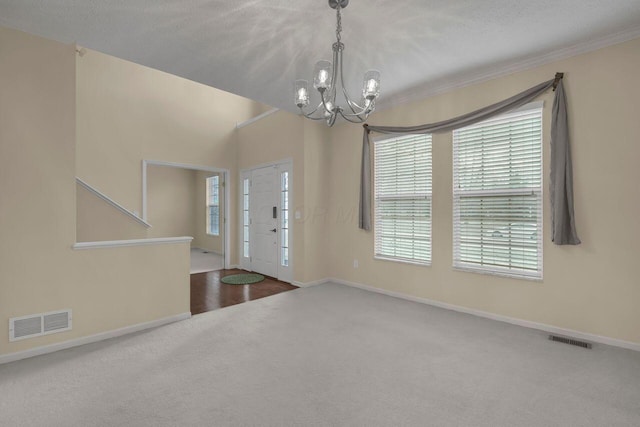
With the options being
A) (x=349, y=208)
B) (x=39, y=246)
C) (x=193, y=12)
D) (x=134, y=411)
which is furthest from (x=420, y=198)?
(x=39, y=246)

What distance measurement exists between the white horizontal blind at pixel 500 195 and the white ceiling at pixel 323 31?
68cm

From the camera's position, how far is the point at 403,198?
416cm

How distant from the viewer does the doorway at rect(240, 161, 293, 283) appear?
5.14 m

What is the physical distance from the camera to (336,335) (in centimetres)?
293

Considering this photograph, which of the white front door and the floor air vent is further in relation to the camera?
the white front door

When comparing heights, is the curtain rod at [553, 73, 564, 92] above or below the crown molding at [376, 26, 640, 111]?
below

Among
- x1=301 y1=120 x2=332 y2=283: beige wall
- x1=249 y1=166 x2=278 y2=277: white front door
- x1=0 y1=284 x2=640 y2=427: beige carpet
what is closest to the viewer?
x1=0 y1=284 x2=640 y2=427: beige carpet

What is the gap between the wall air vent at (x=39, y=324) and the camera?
96.6 inches

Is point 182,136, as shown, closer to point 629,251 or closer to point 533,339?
point 533,339

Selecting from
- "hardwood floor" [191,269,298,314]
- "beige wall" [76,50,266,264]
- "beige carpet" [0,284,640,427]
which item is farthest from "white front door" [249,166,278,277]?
"beige carpet" [0,284,640,427]

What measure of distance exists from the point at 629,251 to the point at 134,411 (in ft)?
13.0

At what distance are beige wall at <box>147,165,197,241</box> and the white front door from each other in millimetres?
3635

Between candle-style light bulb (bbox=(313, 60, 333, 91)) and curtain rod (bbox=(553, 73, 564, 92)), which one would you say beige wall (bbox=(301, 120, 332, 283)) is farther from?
curtain rod (bbox=(553, 73, 564, 92))

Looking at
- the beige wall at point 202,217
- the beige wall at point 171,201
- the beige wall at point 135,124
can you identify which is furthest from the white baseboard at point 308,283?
the beige wall at point 171,201
